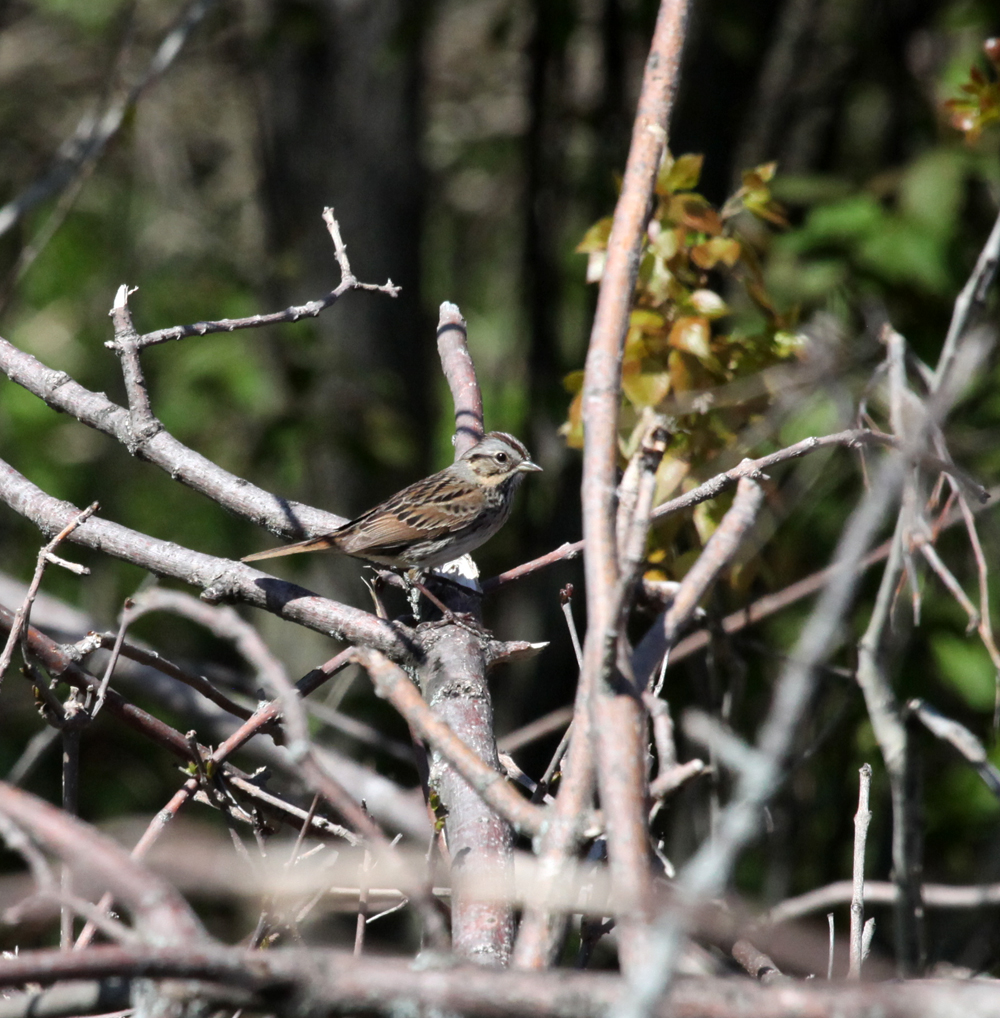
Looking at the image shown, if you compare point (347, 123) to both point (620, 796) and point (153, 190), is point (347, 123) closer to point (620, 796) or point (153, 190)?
point (153, 190)

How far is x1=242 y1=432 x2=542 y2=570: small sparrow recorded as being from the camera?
4430 millimetres

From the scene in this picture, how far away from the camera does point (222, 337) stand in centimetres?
793

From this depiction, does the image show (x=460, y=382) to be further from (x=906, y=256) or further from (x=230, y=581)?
(x=906, y=256)

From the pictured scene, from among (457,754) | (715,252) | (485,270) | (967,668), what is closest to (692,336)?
(715,252)

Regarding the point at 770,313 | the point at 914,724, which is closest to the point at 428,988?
the point at 770,313

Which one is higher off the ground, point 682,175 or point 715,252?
point 682,175

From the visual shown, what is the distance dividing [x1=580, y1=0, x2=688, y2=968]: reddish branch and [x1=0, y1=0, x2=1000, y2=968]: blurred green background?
150cm

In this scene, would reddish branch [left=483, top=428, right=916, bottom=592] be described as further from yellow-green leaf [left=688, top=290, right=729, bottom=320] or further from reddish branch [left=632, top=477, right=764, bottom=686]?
yellow-green leaf [left=688, top=290, right=729, bottom=320]

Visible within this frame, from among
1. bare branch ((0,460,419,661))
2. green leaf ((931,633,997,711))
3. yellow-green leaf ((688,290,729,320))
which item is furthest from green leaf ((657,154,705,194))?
green leaf ((931,633,997,711))

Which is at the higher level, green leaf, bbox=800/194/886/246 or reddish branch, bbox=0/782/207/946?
green leaf, bbox=800/194/886/246

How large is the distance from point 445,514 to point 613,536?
3289 mm

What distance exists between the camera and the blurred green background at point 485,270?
14.5ft

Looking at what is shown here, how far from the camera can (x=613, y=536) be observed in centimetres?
145

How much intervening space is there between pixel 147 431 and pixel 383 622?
75cm
